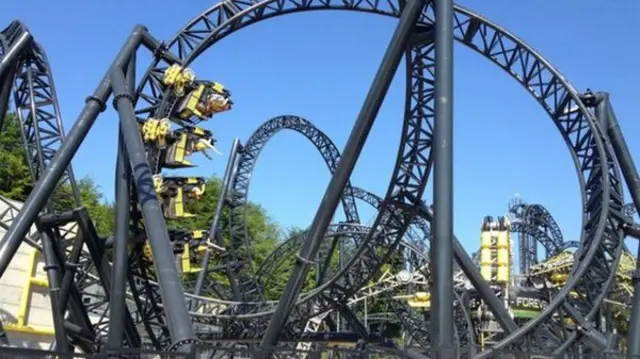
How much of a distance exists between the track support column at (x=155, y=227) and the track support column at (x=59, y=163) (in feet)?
1.75

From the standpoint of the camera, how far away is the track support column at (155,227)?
31.3ft

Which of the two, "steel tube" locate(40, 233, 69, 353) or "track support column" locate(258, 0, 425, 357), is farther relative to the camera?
"steel tube" locate(40, 233, 69, 353)

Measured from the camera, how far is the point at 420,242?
37.1 m

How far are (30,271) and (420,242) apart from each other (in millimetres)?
20782

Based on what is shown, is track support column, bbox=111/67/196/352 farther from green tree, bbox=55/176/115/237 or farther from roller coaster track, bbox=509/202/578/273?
roller coaster track, bbox=509/202/578/273

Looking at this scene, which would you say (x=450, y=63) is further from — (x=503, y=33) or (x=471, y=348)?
(x=503, y=33)

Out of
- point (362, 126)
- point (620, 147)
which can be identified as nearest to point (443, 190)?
point (362, 126)

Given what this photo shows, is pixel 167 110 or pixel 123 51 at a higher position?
pixel 123 51

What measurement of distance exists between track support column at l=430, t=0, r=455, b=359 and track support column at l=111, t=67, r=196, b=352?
3.80m

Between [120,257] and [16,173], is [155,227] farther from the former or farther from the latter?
[16,173]

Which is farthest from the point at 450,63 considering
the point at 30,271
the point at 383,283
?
the point at 383,283

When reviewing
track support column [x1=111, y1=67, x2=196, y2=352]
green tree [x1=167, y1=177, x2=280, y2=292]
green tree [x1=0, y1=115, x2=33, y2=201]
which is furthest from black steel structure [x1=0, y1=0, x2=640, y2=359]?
green tree [x1=167, y1=177, x2=280, y2=292]

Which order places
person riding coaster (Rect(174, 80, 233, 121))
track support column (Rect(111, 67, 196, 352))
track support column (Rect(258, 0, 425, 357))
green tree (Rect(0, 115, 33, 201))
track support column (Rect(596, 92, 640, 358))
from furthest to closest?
green tree (Rect(0, 115, 33, 201)), track support column (Rect(596, 92, 640, 358)), person riding coaster (Rect(174, 80, 233, 121)), track support column (Rect(258, 0, 425, 357)), track support column (Rect(111, 67, 196, 352))

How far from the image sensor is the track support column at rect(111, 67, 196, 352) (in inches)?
376
